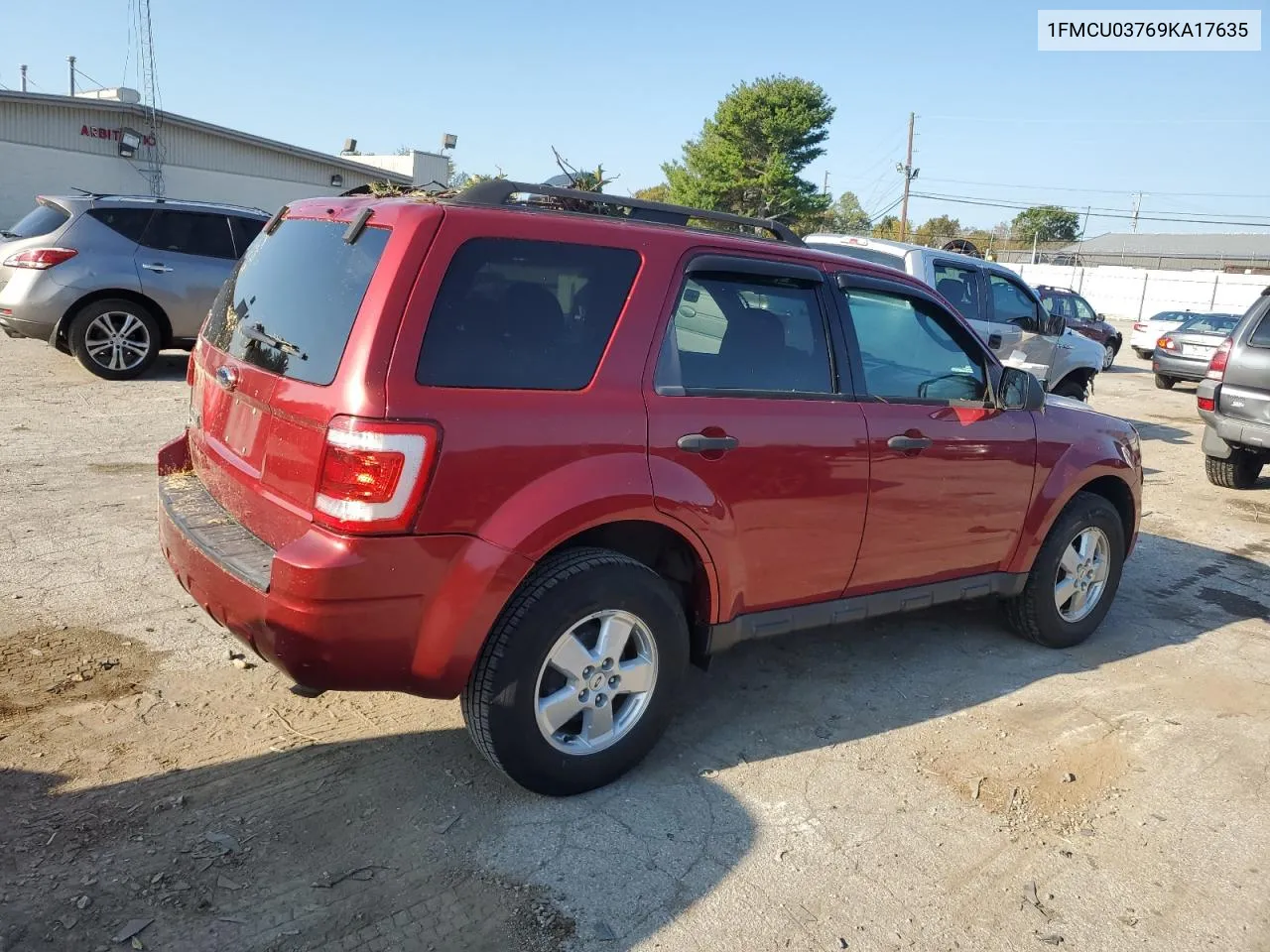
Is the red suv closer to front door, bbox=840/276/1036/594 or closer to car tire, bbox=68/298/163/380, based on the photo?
front door, bbox=840/276/1036/594

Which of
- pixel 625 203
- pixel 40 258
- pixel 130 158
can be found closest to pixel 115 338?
→ pixel 40 258

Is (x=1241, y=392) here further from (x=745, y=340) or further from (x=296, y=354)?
(x=296, y=354)

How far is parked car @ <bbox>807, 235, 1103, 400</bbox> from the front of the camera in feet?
29.9

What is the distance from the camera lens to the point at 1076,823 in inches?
131

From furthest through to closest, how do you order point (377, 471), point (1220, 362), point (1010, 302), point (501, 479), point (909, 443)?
1. point (1010, 302)
2. point (1220, 362)
3. point (909, 443)
4. point (501, 479)
5. point (377, 471)

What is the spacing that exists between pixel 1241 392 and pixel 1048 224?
87.2 meters

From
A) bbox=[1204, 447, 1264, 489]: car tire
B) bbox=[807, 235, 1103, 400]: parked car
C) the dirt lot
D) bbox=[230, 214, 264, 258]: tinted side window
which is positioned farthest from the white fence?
the dirt lot

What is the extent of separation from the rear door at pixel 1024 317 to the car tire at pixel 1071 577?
16.5 ft

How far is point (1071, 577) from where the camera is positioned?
4852mm

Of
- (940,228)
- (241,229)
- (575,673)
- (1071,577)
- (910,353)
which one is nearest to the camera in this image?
(575,673)

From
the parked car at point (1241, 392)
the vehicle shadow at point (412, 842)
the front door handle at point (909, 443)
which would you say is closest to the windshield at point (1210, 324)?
the parked car at point (1241, 392)

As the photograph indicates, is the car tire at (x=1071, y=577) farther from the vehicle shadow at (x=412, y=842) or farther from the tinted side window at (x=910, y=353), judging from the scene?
the vehicle shadow at (x=412, y=842)

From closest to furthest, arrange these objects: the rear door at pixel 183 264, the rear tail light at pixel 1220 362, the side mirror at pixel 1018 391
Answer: the side mirror at pixel 1018 391, the rear tail light at pixel 1220 362, the rear door at pixel 183 264

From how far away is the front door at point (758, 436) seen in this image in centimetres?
327
